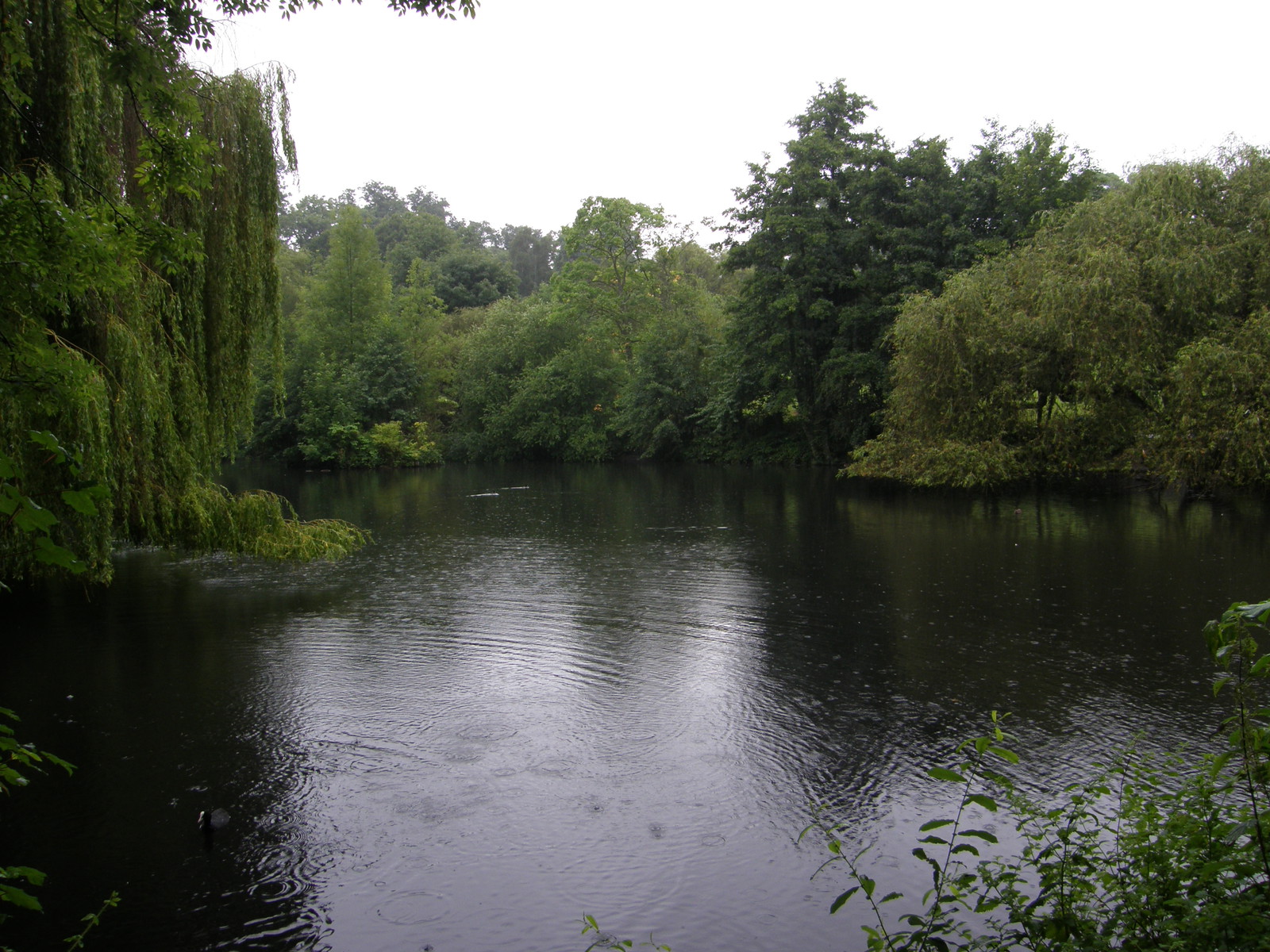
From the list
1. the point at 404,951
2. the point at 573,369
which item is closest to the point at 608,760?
the point at 404,951

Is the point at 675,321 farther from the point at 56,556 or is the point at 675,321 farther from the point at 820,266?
the point at 56,556

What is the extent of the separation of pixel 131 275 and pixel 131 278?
18mm

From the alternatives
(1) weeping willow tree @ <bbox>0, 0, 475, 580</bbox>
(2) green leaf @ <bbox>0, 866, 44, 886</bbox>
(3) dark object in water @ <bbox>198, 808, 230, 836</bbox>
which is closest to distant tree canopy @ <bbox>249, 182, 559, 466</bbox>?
(1) weeping willow tree @ <bbox>0, 0, 475, 580</bbox>

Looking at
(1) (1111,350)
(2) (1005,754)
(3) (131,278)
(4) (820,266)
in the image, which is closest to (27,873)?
(2) (1005,754)

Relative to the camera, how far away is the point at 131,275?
4.88 meters

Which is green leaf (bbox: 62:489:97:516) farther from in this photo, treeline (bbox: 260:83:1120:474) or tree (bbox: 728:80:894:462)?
tree (bbox: 728:80:894:462)

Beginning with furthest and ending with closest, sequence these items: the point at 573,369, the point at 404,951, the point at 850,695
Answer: the point at 573,369
the point at 850,695
the point at 404,951

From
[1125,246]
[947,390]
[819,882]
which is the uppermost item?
[1125,246]

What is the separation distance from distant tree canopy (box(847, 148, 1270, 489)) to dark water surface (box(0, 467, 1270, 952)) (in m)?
5.66

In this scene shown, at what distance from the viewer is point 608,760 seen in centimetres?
666

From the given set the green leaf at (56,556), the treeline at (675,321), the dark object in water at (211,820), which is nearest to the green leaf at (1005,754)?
the green leaf at (56,556)

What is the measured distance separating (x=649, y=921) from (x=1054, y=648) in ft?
20.5

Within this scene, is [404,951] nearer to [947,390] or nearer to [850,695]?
[850,695]

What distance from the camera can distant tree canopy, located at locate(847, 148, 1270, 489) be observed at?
19641mm
